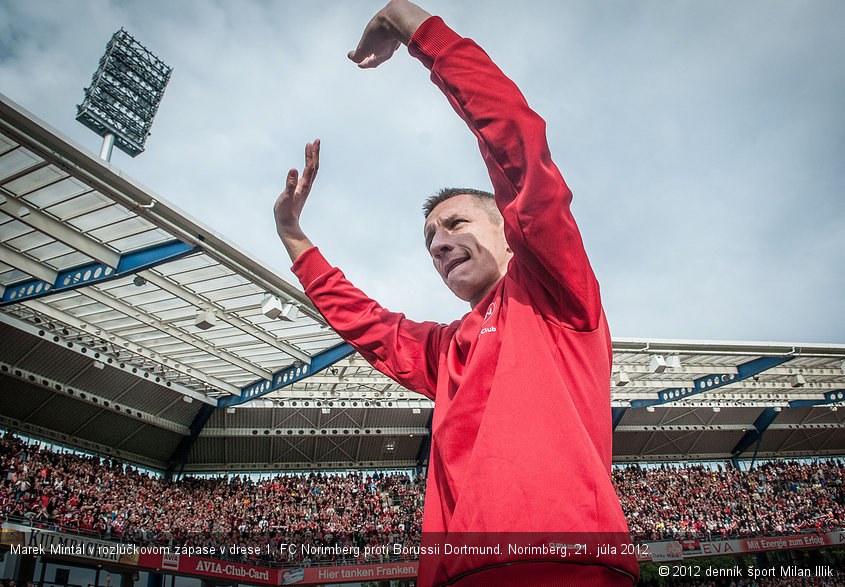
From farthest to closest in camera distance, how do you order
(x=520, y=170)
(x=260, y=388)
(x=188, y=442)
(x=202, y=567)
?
(x=188, y=442)
(x=260, y=388)
(x=202, y=567)
(x=520, y=170)

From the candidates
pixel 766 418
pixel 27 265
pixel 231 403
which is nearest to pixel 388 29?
pixel 27 265

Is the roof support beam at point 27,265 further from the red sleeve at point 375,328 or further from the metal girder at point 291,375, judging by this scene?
the red sleeve at point 375,328

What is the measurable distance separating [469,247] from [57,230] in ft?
44.9

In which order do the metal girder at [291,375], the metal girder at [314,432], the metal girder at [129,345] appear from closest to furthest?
the metal girder at [129,345] < the metal girder at [291,375] < the metal girder at [314,432]

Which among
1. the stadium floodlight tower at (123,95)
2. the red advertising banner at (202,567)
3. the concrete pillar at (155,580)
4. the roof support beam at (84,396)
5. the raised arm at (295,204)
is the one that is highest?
the stadium floodlight tower at (123,95)

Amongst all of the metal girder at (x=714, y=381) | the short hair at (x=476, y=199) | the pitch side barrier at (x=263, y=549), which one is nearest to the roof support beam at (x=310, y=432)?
the pitch side barrier at (x=263, y=549)

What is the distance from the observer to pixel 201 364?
19.8 metres

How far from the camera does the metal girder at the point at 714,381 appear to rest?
20922 mm

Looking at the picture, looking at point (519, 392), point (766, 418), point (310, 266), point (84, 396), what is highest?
point (766, 418)

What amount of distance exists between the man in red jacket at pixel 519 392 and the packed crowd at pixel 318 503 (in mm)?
17373

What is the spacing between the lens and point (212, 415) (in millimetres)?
23672

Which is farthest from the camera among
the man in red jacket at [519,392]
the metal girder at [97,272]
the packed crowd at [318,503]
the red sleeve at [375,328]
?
the packed crowd at [318,503]

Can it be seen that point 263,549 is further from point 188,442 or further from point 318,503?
point 188,442

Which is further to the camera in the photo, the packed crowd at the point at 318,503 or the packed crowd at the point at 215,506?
the packed crowd at the point at 318,503
